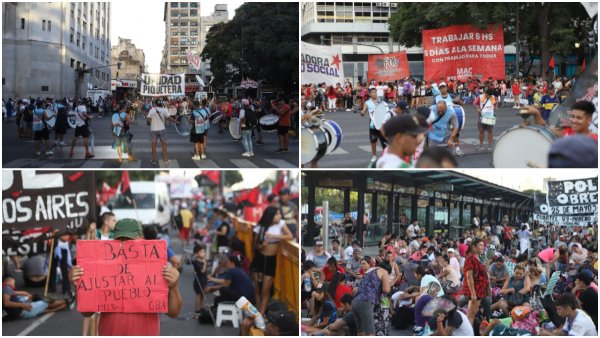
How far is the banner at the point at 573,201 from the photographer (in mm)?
6215

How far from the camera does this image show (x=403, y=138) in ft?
15.5

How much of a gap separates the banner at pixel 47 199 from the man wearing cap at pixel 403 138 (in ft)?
10.0

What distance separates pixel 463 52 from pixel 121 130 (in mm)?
3254

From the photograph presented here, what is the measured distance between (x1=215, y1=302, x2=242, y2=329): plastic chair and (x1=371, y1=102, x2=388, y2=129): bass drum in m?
2.20

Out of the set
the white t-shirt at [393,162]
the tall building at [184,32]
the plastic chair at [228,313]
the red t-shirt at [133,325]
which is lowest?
the plastic chair at [228,313]

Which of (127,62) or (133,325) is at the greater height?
(127,62)

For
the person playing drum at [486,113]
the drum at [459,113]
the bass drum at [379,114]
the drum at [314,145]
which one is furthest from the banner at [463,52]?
the drum at [314,145]

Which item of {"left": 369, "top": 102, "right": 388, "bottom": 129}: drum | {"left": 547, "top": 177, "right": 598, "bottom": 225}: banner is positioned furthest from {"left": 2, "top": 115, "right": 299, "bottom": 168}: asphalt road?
{"left": 547, "top": 177, "right": 598, "bottom": 225}: banner

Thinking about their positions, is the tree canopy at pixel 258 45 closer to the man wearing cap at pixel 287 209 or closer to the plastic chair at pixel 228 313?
the man wearing cap at pixel 287 209

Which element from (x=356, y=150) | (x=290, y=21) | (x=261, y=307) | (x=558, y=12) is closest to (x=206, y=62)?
(x=290, y=21)

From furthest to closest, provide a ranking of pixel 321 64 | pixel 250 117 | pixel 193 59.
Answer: pixel 250 117, pixel 193 59, pixel 321 64

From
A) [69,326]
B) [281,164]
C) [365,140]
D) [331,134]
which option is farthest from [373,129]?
[69,326]

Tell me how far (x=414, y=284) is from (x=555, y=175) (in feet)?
5.27

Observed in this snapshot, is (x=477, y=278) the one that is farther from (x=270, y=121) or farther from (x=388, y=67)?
(x=270, y=121)
